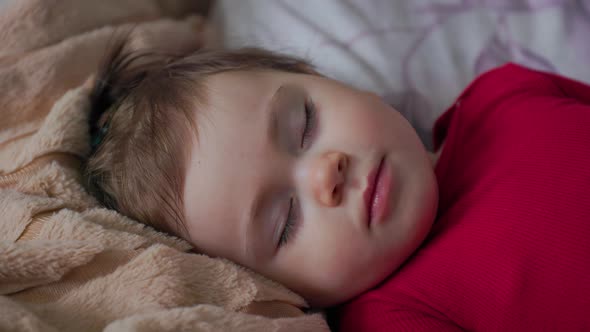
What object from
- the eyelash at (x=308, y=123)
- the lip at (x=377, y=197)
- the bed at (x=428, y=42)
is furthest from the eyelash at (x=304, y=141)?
the bed at (x=428, y=42)

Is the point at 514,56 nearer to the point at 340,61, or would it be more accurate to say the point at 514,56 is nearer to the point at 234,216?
the point at 340,61

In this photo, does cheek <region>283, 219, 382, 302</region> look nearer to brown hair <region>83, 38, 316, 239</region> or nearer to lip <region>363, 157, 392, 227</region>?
lip <region>363, 157, 392, 227</region>

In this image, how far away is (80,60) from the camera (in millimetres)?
1169

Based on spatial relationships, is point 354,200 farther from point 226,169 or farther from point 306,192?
point 226,169

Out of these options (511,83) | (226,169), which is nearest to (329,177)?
(226,169)

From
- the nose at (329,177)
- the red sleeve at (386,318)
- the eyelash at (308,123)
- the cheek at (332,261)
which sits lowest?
the red sleeve at (386,318)

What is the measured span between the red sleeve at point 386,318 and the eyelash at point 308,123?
27cm

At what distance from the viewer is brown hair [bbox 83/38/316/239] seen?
2.94 feet

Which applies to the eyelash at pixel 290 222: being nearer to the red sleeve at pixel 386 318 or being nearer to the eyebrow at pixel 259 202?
the eyebrow at pixel 259 202

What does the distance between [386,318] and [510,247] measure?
0.71 feet

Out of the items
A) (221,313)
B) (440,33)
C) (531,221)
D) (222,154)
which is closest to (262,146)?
(222,154)

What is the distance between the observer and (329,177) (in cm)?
82

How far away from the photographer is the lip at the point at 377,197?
852 millimetres

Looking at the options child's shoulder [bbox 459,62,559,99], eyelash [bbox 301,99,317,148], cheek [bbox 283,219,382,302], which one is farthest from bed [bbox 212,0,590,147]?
cheek [bbox 283,219,382,302]
